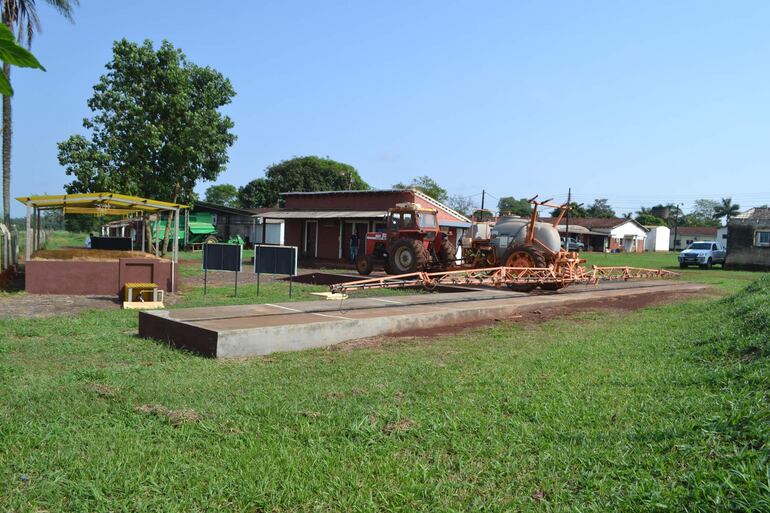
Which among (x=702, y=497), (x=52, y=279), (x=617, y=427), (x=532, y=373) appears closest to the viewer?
(x=702, y=497)

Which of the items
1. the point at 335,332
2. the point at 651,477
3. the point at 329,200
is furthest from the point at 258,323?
the point at 329,200

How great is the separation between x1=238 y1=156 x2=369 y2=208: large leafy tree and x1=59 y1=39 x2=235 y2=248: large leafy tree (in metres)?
44.7

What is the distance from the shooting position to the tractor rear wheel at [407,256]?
18141mm

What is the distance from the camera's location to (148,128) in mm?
22781

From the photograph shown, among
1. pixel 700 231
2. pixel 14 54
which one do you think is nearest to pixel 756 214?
pixel 14 54

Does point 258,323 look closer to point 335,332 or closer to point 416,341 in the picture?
point 335,332

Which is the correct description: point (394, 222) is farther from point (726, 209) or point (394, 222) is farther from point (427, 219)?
point (726, 209)

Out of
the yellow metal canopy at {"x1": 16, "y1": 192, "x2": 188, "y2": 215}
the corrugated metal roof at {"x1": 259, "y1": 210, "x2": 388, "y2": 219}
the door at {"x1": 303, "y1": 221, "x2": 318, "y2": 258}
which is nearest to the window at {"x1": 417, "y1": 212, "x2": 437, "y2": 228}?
the yellow metal canopy at {"x1": 16, "y1": 192, "x2": 188, "y2": 215}

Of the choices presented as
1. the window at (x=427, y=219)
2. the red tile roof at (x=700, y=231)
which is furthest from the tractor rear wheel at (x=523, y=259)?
the red tile roof at (x=700, y=231)

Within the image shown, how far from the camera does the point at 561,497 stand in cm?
356

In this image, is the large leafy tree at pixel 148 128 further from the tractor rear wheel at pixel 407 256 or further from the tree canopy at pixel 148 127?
the tractor rear wheel at pixel 407 256

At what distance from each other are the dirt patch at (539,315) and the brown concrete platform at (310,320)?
188 millimetres

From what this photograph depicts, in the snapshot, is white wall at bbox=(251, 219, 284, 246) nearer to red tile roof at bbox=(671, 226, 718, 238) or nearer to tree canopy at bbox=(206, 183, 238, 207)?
tree canopy at bbox=(206, 183, 238, 207)

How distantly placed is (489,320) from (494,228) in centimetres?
621
